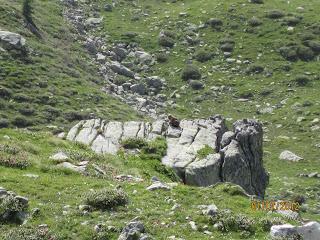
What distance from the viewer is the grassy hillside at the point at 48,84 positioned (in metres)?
47.3

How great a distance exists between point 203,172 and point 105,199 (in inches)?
396

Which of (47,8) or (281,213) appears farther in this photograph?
(47,8)

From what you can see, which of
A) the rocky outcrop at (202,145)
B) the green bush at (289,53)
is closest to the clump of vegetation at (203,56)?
the green bush at (289,53)

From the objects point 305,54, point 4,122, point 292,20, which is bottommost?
point 4,122

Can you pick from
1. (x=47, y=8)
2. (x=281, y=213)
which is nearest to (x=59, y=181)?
(x=281, y=213)

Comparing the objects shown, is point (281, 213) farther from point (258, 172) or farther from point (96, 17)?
point (96, 17)

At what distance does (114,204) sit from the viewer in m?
19.0

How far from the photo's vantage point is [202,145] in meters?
31.2

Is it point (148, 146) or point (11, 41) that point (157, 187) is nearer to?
point (148, 146)

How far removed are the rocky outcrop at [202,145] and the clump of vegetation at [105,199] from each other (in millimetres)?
8847

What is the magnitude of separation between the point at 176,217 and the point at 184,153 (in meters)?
11.7

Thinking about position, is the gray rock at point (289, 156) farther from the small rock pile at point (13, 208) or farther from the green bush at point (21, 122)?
the small rock pile at point (13, 208)

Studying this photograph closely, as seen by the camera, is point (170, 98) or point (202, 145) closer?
point (202, 145)
